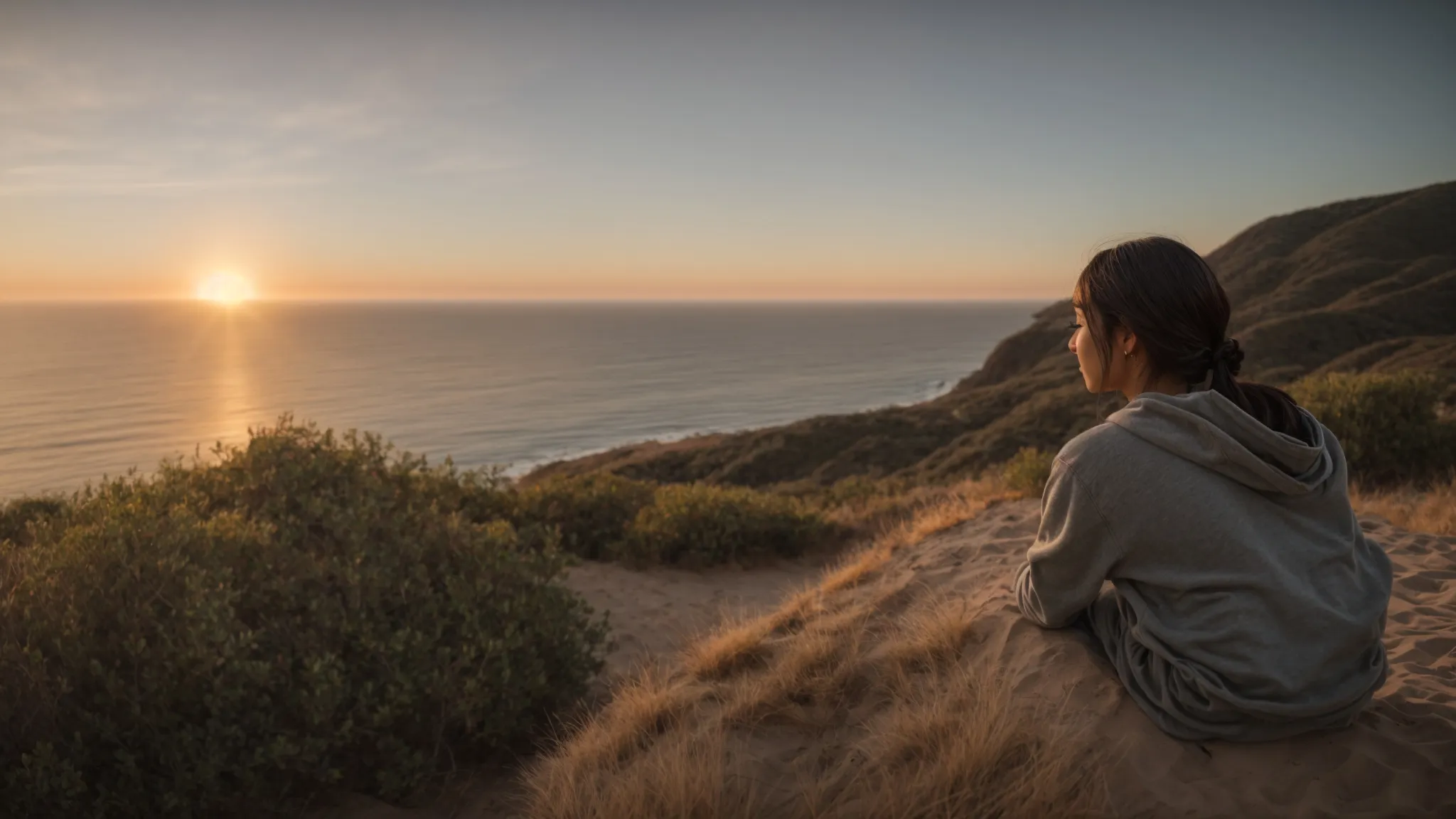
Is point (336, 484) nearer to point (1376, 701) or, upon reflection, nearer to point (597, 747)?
point (597, 747)

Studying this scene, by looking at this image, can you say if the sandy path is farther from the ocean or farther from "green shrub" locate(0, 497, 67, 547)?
"green shrub" locate(0, 497, 67, 547)

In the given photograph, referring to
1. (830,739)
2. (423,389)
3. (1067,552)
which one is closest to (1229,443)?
(1067,552)

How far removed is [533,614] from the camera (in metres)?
6.16

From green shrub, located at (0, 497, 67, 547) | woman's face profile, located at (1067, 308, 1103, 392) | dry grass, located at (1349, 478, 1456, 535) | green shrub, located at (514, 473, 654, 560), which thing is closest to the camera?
woman's face profile, located at (1067, 308, 1103, 392)

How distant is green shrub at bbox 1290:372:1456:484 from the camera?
10.2m

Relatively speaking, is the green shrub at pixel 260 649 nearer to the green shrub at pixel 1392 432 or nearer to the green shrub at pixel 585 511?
the green shrub at pixel 585 511

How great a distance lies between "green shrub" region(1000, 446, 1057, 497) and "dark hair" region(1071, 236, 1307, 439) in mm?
7204

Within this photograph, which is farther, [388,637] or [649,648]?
[649,648]


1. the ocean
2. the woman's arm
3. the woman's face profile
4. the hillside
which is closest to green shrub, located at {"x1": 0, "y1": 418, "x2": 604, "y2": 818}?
the woman's arm

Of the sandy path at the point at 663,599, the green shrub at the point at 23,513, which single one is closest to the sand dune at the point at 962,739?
the sandy path at the point at 663,599

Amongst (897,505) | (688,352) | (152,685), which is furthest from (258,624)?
(688,352)

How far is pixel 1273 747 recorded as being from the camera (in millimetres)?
3012

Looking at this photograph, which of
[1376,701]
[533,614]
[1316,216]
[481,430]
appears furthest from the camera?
[1316,216]

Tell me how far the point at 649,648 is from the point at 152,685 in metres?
4.57
